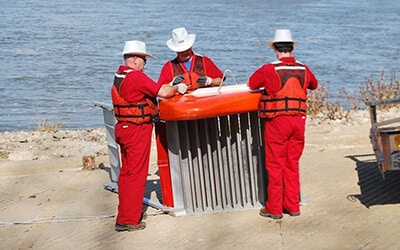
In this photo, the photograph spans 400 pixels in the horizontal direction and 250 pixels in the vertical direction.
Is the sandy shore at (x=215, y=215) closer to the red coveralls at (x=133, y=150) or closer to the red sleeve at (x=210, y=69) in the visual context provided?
the red coveralls at (x=133, y=150)

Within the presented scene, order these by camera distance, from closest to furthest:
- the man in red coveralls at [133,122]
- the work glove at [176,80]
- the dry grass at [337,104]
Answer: the man in red coveralls at [133,122]
the work glove at [176,80]
the dry grass at [337,104]

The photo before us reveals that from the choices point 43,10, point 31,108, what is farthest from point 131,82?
point 43,10

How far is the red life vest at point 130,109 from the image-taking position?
7.70 m

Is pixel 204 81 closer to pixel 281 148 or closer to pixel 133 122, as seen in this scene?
pixel 133 122

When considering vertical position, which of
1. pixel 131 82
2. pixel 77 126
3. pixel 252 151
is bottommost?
A: pixel 77 126

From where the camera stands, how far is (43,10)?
1620 inches

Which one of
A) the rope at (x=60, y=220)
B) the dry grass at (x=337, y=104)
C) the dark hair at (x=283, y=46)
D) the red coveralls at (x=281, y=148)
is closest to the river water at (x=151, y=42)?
the dry grass at (x=337, y=104)

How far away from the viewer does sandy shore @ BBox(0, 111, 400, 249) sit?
7383 mm

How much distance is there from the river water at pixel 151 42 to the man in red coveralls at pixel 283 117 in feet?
27.7

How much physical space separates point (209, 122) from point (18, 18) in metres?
29.4

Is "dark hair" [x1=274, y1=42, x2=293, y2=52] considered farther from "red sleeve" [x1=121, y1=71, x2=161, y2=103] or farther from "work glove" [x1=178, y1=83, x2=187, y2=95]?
"red sleeve" [x1=121, y1=71, x2=161, y2=103]

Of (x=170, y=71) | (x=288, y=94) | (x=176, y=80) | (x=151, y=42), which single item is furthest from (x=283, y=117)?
(x=151, y=42)

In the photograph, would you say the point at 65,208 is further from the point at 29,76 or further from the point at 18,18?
the point at 18,18

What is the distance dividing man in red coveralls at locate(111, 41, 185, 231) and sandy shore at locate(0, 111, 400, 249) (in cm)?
24
